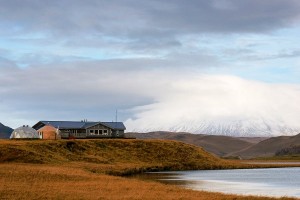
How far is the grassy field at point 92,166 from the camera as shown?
46625mm

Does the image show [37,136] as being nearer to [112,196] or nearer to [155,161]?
[155,161]

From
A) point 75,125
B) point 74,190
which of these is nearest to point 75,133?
point 75,125

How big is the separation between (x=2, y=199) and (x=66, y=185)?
11.5 metres

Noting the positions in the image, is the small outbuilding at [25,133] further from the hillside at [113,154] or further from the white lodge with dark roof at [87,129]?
the hillside at [113,154]

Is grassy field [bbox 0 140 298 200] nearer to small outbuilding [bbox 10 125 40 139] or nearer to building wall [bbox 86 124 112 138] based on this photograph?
building wall [bbox 86 124 112 138]

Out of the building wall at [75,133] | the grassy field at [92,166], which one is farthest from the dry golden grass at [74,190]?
the building wall at [75,133]

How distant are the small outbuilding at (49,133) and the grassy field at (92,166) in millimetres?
22469

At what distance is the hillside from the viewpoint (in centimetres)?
9488

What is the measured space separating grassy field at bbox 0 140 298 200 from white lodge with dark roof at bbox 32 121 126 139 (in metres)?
23.3

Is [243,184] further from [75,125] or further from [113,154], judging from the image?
[75,125]

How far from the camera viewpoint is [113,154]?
119125mm

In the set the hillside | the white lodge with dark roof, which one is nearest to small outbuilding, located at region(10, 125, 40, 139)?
the white lodge with dark roof

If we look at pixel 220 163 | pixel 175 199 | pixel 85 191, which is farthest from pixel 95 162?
pixel 175 199

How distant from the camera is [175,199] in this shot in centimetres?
4259
